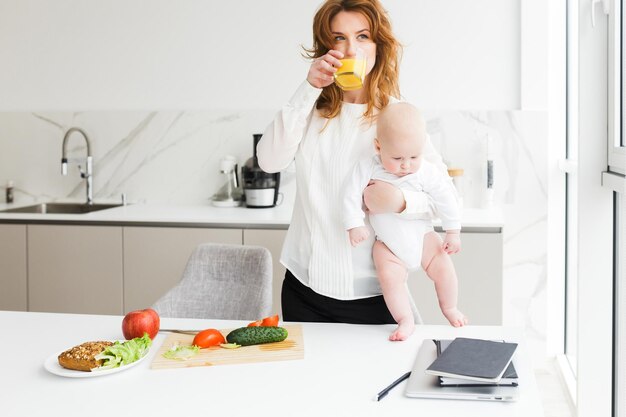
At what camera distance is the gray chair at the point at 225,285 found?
106 inches

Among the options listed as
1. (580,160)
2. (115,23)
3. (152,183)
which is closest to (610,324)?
(580,160)

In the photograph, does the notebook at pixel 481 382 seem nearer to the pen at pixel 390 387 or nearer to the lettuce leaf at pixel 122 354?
the pen at pixel 390 387

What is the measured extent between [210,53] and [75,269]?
144 centimetres

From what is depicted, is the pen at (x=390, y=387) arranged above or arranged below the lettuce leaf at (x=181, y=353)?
below

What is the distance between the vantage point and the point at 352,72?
1.80 meters

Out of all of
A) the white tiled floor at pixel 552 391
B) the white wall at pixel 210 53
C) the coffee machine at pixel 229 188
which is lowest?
the white tiled floor at pixel 552 391

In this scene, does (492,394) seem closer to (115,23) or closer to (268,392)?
(268,392)

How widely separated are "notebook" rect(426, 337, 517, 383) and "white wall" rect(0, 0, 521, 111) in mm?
2500

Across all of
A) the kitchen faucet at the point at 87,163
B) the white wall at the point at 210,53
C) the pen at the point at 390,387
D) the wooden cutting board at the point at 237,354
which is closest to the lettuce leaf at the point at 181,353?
the wooden cutting board at the point at 237,354

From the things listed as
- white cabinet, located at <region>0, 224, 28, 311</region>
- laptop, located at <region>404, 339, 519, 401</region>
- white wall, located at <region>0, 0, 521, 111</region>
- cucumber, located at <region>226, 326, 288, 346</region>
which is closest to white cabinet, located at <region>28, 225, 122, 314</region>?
white cabinet, located at <region>0, 224, 28, 311</region>

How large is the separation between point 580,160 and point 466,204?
1253mm

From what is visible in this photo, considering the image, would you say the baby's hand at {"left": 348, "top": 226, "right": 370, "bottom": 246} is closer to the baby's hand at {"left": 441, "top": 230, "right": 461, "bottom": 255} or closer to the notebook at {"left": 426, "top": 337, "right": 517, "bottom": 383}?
the baby's hand at {"left": 441, "top": 230, "right": 461, "bottom": 255}

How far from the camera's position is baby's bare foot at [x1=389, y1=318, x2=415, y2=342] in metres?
1.82

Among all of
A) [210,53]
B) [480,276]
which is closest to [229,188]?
[210,53]
